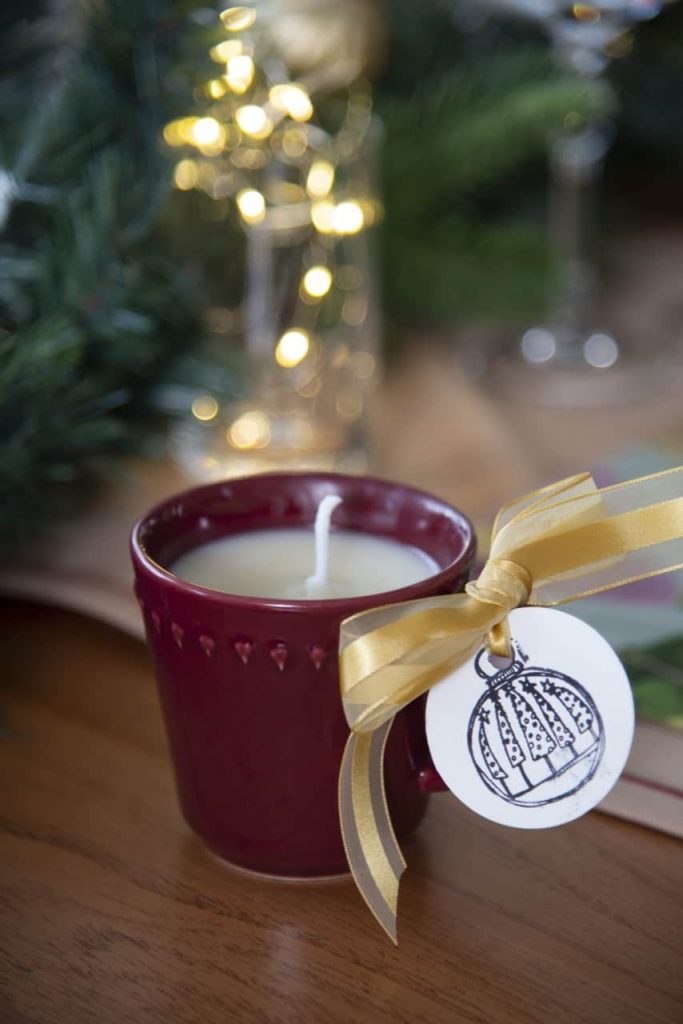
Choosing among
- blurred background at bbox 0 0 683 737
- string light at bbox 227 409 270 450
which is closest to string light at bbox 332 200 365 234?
blurred background at bbox 0 0 683 737

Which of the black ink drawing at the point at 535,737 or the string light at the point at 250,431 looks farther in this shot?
the string light at the point at 250,431

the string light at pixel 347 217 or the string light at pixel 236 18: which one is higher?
the string light at pixel 236 18

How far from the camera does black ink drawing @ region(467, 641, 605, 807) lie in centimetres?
31

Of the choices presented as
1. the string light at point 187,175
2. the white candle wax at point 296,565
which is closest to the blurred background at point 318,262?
the string light at point 187,175

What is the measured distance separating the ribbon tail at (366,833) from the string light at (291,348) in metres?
0.37

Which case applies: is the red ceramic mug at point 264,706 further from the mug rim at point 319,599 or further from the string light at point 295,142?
the string light at point 295,142

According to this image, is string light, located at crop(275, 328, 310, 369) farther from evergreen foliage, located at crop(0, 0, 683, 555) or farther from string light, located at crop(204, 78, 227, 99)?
string light, located at crop(204, 78, 227, 99)

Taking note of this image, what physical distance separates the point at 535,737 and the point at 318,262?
404 millimetres

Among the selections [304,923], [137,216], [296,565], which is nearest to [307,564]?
[296,565]

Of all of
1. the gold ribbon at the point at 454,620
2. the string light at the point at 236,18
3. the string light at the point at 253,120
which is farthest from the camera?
the string light at the point at 253,120

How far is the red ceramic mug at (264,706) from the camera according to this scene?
32cm

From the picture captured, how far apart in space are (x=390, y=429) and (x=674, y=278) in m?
0.35

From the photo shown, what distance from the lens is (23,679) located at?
47cm

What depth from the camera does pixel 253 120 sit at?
0.61 metres
